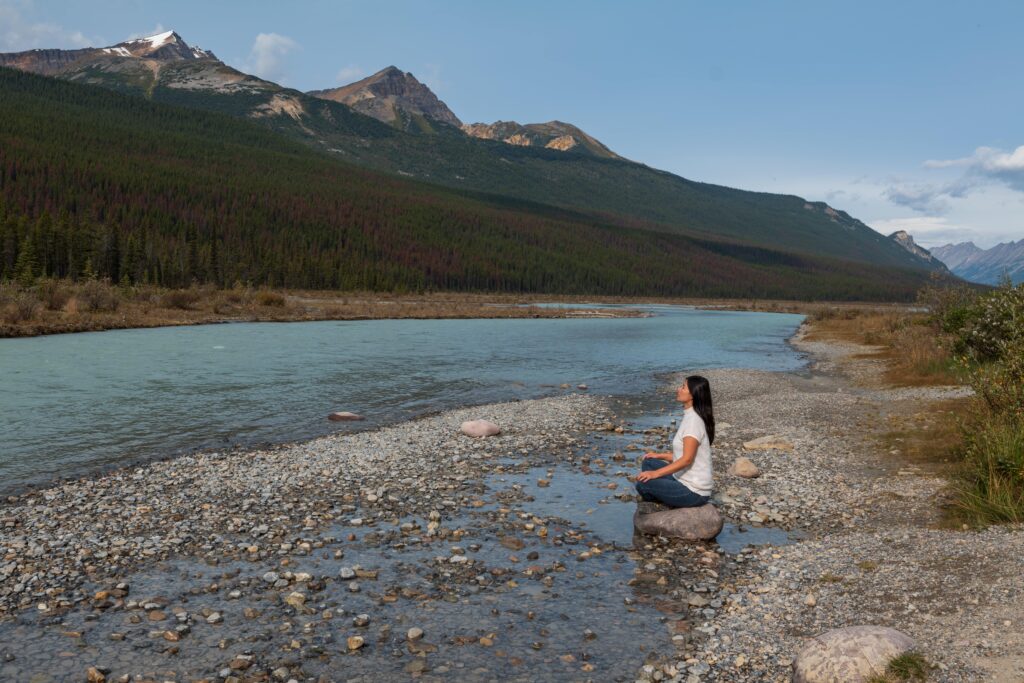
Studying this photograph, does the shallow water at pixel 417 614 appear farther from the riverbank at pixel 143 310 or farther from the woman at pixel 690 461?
the riverbank at pixel 143 310

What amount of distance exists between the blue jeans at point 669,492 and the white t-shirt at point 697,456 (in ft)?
0.37

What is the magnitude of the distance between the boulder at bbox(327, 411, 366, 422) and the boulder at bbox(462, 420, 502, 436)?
170 inches

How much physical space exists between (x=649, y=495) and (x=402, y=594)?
5196 mm

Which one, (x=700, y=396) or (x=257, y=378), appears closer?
(x=700, y=396)

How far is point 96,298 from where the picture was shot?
191ft

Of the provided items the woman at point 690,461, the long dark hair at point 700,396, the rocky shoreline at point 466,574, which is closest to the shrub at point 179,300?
the rocky shoreline at point 466,574

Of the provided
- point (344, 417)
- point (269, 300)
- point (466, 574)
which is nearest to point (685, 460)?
point (466, 574)

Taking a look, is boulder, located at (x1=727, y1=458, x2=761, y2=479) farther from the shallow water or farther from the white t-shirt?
the white t-shirt

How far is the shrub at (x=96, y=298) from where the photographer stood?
57125 mm

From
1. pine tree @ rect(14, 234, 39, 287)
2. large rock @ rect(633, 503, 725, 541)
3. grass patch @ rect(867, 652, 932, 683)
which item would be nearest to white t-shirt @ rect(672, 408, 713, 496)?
large rock @ rect(633, 503, 725, 541)

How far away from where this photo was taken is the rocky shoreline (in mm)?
7781

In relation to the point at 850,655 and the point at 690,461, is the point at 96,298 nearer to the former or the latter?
the point at 690,461

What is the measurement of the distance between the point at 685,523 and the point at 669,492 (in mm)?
637

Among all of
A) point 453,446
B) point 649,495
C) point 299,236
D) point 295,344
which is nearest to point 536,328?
point 295,344
